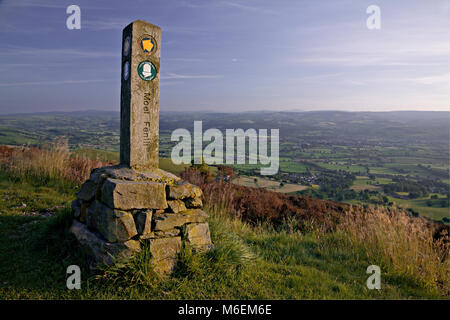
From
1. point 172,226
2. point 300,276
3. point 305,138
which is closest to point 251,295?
point 300,276

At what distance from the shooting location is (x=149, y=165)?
4.71m

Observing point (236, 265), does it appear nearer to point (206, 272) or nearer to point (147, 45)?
A: point (206, 272)

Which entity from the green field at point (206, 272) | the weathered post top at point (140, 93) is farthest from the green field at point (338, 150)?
the weathered post top at point (140, 93)

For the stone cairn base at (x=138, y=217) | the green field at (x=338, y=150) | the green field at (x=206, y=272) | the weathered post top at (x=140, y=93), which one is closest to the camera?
the green field at (x=206, y=272)

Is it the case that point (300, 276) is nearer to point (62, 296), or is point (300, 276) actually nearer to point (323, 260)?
point (323, 260)

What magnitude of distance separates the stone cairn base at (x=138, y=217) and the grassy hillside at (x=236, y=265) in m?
0.21

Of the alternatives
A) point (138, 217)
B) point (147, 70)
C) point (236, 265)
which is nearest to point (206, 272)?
point (236, 265)

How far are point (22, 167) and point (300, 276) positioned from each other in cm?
934

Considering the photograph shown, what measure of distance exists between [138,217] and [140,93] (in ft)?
6.70

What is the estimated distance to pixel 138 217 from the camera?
3.88m

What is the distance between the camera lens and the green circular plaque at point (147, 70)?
443 cm

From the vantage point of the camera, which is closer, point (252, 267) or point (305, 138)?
point (252, 267)

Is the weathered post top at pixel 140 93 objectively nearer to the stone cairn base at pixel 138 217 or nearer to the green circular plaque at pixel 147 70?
the green circular plaque at pixel 147 70
